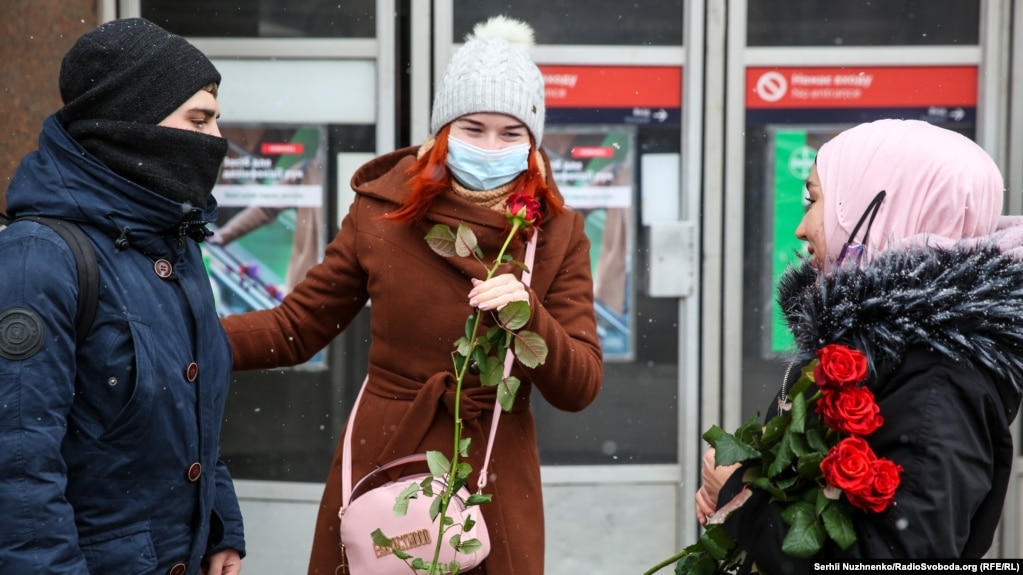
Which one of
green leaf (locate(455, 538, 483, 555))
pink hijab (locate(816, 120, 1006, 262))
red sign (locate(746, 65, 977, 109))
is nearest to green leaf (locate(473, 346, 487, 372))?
green leaf (locate(455, 538, 483, 555))

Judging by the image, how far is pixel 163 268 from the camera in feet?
7.68

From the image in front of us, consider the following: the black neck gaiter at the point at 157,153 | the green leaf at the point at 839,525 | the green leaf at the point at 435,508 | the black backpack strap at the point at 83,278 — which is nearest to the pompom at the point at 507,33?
the black neck gaiter at the point at 157,153

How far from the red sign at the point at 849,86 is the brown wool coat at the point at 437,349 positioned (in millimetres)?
2195

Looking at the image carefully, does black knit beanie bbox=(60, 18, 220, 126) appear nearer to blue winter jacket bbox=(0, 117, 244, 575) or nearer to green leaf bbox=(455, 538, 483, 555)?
blue winter jacket bbox=(0, 117, 244, 575)

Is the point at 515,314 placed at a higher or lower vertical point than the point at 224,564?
higher

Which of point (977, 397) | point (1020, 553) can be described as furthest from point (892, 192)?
point (1020, 553)

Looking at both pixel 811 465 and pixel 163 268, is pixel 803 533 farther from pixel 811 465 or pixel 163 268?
pixel 163 268

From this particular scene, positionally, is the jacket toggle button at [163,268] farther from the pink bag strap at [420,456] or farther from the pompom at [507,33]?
the pompom at [507,33]

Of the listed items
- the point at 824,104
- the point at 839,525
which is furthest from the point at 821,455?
the point at 824,104

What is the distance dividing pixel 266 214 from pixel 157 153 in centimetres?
269

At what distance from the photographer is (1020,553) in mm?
5016

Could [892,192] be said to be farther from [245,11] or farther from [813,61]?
[245,11]

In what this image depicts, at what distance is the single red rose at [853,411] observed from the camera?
2.01 m

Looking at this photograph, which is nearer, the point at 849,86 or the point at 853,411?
the point at 853,411
